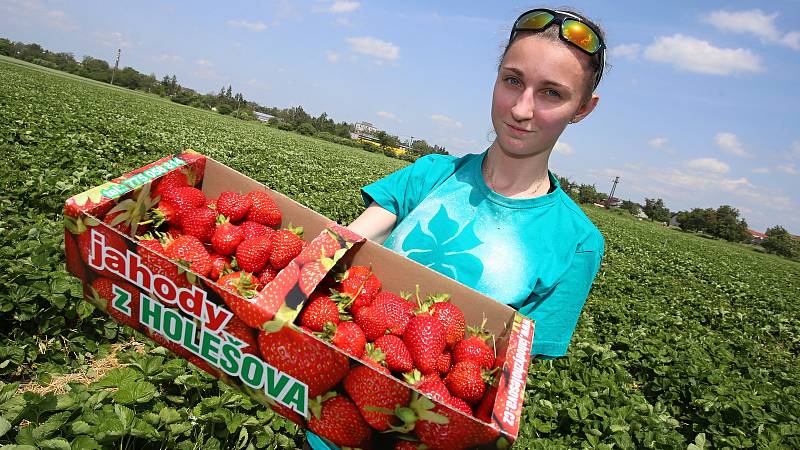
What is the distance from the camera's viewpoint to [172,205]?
1.78 m

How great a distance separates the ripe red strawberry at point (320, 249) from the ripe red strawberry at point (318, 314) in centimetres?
15

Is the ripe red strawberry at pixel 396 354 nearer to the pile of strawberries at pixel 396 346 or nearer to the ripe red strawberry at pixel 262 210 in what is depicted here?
the pile of strawberries at pixel 396 346

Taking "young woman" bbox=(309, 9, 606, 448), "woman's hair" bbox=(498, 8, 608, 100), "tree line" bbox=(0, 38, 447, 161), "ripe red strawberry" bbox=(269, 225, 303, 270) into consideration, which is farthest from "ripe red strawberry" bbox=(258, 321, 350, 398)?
"tree line" bbox=(0, 38, 447, 161)

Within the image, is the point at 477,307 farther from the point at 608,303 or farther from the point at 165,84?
the point at 165,84

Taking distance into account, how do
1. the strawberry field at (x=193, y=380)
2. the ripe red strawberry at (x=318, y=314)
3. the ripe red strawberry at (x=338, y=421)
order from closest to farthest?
the ripe red strawberry at (x=338, y=421) → the ripe red strawberry at (x=318, y=314) → the strawberry field at (x=193, y=380)

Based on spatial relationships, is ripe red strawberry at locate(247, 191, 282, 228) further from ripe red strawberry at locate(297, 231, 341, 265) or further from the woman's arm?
ripe red strawberry at locate(297, 231, 341, 265)

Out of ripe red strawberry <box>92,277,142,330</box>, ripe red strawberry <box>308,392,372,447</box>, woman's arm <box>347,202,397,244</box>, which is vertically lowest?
ripe red strawberry <box>308,392,372,447</box>

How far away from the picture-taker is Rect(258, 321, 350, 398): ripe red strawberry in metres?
1.11

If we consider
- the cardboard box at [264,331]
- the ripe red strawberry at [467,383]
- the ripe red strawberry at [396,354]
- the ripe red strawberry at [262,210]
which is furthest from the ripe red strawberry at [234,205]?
the ripe red strawberry at [467,383]

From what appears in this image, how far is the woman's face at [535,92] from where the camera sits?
158 centimetres

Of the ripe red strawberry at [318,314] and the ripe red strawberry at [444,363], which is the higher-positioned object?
the ripe red strawberry at [318,314]

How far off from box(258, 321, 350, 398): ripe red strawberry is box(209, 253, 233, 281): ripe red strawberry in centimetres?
61

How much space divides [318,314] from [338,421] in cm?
33

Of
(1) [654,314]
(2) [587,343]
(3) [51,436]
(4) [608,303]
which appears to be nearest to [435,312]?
(3) [51,436]
